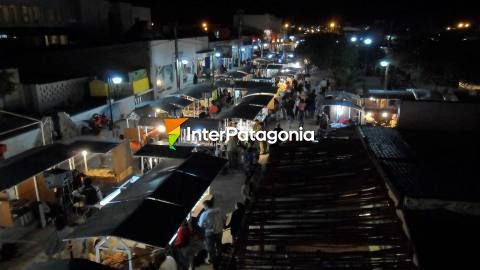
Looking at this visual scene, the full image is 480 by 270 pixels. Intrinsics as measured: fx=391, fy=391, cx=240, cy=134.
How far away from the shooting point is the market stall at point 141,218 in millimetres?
6512

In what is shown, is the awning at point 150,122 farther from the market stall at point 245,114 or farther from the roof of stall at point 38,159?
the market stall at point 245,114

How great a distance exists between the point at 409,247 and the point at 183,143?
11181 mm

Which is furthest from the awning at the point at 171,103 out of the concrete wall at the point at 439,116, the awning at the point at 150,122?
the concrete wall at the point at 439,116

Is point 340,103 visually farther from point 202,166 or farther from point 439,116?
point 202,166

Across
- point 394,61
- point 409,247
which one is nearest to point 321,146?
point 409,247

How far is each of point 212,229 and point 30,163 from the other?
5.62m

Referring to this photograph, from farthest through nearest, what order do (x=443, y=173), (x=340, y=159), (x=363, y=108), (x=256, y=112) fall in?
(x=363, y=108) → (x=256, y=112) → (x=340, y=159) → (x=443, y=173)

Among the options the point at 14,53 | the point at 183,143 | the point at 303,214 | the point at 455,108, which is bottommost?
the point at 183,143

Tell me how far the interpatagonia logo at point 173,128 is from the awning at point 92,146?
206 centimetres

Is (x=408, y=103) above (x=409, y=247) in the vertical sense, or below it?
above

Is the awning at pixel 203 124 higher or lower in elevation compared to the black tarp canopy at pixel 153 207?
higher

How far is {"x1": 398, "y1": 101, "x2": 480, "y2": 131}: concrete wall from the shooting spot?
7961 millimetres

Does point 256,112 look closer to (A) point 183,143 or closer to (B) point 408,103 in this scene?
(A) point 183,143

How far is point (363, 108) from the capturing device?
17.6 metres
